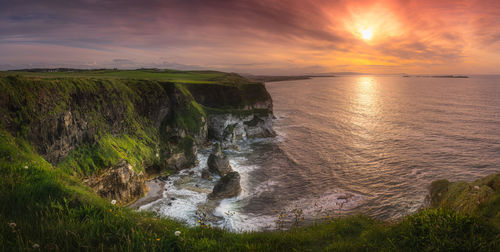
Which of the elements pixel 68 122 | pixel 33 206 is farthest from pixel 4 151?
pixel 68 122

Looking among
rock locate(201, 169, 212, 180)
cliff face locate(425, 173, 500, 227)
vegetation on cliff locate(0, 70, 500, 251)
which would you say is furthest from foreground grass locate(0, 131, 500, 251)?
rock locate(201, 169, 212, 180)

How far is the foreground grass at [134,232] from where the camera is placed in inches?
179

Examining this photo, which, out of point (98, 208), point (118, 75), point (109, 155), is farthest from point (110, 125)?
point (118, 75)

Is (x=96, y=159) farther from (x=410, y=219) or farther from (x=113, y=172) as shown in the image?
(x=410, y=219)

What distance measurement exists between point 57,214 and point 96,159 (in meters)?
19.6

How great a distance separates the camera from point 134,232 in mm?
5105

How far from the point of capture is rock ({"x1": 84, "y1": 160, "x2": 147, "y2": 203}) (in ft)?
69.6

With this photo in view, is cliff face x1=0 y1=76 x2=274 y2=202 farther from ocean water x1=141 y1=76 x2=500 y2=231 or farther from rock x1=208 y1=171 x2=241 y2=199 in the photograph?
rock x1=208 y1=171 x2=241 y2=199

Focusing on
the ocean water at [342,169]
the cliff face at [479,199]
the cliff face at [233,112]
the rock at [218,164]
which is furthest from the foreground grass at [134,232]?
the cliff face at [233,112]

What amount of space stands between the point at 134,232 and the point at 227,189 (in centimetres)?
2095

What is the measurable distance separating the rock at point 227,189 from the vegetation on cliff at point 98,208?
9574 millimetres

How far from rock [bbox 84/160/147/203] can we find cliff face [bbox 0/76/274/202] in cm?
8

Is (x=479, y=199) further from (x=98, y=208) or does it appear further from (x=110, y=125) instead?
(x=110, y=125)

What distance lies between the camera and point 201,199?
2503cm
